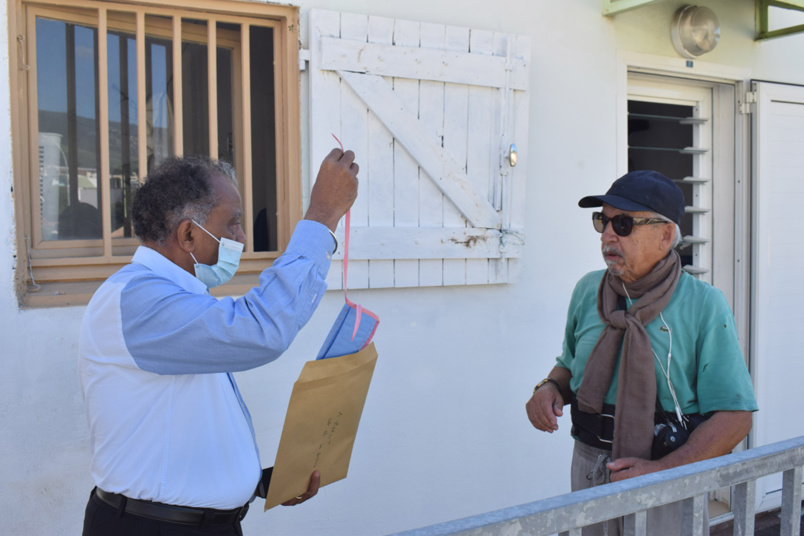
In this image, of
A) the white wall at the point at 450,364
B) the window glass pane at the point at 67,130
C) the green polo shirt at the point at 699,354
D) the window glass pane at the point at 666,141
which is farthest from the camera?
the window glass pane at the point at 666,141

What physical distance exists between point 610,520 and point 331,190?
1362mm

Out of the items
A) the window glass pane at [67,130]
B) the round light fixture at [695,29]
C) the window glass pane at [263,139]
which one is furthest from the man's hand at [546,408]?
the round light fixture at [695,29]

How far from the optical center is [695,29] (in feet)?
12.7

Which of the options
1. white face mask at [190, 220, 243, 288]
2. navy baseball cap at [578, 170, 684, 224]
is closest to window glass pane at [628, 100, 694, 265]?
navy baseball cap at [578, 170, 684, 224]

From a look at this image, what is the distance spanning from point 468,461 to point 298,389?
205 cm

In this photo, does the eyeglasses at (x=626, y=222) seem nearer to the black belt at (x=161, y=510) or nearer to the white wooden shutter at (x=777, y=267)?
the black belt at (x=161, y=510)

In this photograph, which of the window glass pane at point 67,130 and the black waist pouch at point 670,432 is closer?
the black waist pouch at point 670,432

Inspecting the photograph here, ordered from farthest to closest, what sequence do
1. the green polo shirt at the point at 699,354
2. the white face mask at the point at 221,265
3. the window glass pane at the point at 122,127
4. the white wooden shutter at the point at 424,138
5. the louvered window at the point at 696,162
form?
the louvered window at the point at 696,162 < the white wooden shutter at the point at 424,138 < the window glass pane at the point at 122,127 < the green polo shirt at the point at 699,354 < the white face mask at the point at 221,265

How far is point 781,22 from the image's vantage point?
4.26 metres

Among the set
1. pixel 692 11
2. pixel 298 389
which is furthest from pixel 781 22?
pixel 298 389

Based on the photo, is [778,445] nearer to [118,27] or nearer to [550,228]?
[550,228]

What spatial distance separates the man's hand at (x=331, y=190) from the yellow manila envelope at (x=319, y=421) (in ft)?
1.14

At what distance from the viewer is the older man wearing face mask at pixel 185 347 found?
1.52 meters

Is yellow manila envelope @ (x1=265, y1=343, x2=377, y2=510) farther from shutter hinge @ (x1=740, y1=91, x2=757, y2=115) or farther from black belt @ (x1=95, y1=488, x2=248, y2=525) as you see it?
shutter hinge @ (x1=740, y1=91, x2=757, y2=115)
